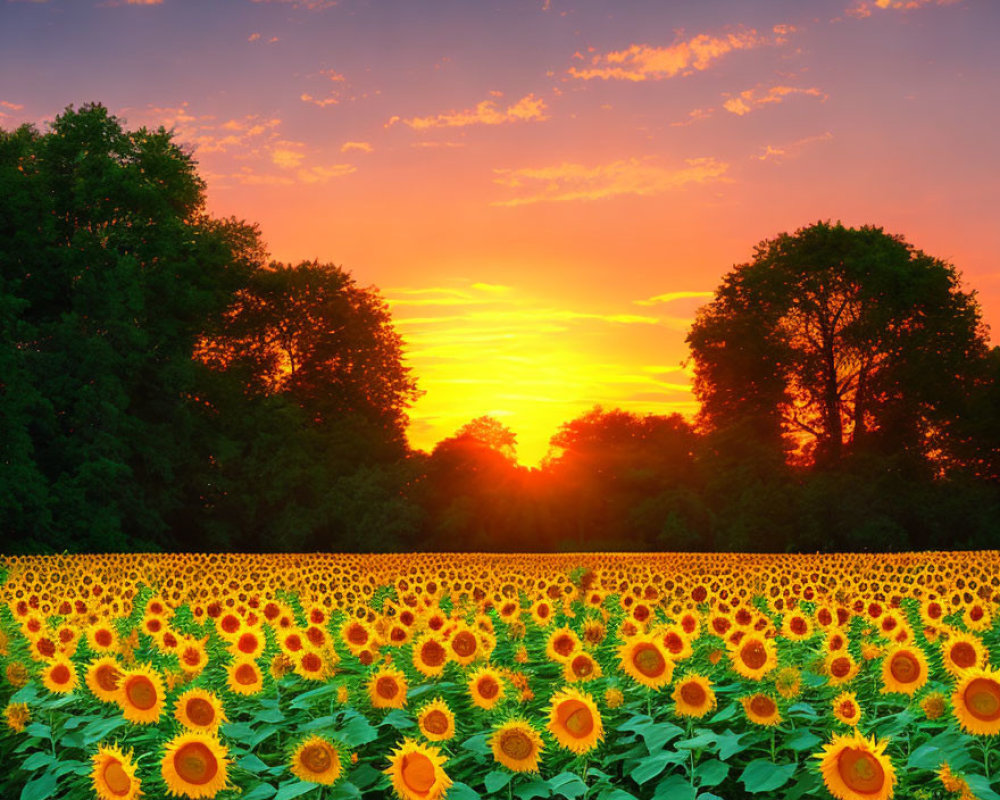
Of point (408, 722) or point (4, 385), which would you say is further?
point (4, 385)

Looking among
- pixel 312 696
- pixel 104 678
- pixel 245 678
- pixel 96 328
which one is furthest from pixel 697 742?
pixel 96 328

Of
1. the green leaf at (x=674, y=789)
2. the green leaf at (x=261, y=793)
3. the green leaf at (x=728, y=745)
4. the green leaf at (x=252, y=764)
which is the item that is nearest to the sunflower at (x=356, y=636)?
the green leaf at (x=252, y=764)

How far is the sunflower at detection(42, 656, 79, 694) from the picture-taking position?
19.7ft

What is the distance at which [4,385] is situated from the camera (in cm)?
2847

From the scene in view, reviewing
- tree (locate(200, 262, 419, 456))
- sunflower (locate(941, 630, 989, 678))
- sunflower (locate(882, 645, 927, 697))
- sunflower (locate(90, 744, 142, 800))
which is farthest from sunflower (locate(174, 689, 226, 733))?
tree (locate(200, 262, 419, 456))

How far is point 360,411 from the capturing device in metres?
40.5

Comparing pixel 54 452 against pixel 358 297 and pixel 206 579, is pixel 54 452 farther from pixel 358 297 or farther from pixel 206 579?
pixel 206 579

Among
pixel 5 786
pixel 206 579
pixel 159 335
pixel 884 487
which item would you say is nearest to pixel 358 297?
pixel 159 335

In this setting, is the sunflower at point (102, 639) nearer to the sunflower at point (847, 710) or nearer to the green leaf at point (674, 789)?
the green leaf at point (674, 789)

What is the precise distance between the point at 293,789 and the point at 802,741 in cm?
230

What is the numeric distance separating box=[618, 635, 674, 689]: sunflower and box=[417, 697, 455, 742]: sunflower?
3.17 feet

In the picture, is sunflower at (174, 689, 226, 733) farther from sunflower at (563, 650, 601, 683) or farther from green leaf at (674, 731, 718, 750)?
green leaf at (674, 731, 718, 750)

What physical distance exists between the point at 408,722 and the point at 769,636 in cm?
244

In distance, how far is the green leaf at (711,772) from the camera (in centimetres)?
474
